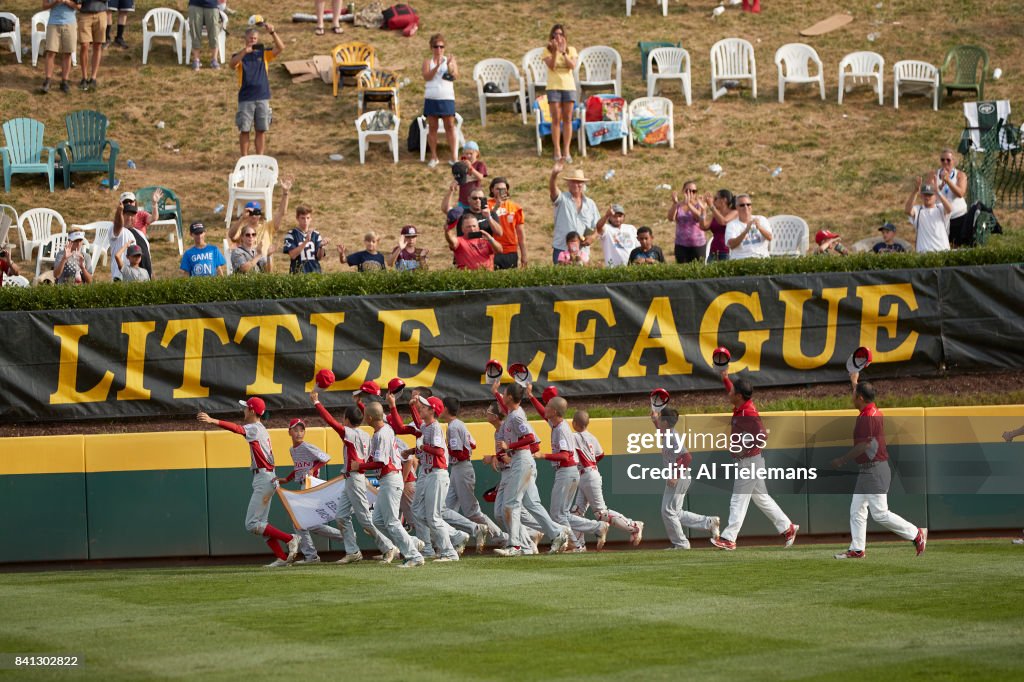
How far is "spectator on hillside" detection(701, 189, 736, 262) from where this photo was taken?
1956cm

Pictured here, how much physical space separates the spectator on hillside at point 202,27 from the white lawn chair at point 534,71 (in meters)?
6.37

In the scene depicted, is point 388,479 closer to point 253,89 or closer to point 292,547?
point 292,547

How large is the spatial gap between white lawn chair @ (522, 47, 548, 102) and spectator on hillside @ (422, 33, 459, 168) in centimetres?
299

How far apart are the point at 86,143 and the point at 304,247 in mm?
7910

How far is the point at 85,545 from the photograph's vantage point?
16.4 meters

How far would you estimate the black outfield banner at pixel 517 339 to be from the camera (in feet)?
57.7

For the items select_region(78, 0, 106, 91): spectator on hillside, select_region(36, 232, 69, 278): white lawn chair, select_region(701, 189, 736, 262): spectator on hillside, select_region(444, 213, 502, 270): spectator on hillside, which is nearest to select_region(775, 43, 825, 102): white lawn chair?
select_region(701, 189, 736, 262): spectator on hillside

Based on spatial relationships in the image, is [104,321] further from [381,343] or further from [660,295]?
[660,295]

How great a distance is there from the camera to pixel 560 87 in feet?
79.4

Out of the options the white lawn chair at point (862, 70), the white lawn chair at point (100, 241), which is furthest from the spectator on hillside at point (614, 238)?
the white lawn chair at point (862, 70)

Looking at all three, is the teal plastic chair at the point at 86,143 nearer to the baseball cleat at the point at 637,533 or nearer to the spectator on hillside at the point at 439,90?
the spectator on hillside at the point at 439,90

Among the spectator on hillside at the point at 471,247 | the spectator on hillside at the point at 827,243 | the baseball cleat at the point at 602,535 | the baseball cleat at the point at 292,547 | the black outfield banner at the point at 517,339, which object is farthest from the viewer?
the spectator on hillside at the point at 827,243

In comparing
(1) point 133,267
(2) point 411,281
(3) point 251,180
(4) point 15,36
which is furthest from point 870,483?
(4) point 15,36

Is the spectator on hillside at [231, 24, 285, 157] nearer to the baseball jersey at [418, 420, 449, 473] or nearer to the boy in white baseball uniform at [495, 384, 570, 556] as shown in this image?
the boy in white baseball uniform at [495, 384, 570, 556]
